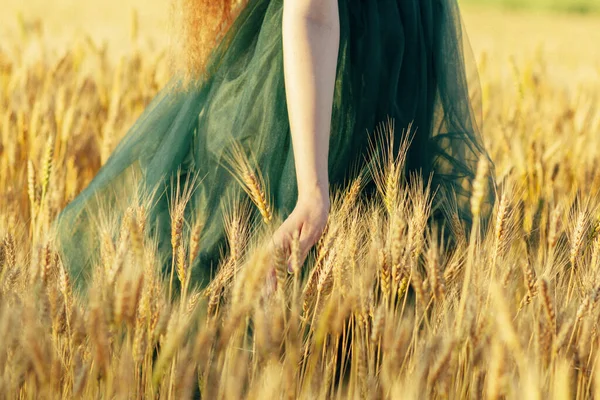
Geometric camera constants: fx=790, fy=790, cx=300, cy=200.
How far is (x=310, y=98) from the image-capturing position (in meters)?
1.04

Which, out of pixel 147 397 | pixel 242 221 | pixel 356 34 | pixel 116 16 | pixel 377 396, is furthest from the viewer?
pixel 116 16

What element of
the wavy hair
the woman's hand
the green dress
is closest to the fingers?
the woman's hand

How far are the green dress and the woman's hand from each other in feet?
0.65

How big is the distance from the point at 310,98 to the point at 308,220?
161mm

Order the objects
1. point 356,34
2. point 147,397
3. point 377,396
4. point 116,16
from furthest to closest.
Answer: point 116,16 → point 356,34 → point 147,397 → point 377,396

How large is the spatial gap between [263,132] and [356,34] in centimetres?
23

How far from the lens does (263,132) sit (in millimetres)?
1293

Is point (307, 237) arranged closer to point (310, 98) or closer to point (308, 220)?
point (308, 220)

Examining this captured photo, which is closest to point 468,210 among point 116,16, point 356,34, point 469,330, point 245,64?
point 356,34

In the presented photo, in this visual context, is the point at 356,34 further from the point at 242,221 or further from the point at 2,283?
the point at 2,283

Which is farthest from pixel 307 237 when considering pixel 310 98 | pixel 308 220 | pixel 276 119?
pixel 276 119

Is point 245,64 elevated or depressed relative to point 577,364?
elevated

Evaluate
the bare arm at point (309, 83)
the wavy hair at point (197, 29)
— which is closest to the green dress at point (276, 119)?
the wavy hair at point (197, 29)

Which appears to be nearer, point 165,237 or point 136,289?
point 136,289
